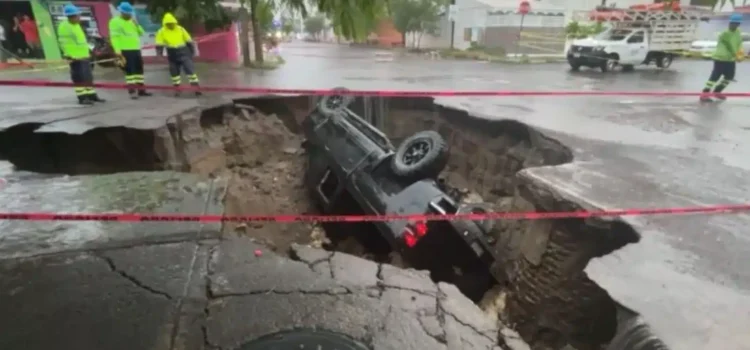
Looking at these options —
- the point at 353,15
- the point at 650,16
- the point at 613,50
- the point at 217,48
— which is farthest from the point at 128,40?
the point at 650,16

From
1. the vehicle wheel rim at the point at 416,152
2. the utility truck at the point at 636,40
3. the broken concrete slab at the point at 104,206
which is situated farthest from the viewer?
the utility truck at the point at 636,40

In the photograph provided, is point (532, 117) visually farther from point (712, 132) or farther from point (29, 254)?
point (29, 254)

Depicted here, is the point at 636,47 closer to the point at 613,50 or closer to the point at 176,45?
the point at 613,50

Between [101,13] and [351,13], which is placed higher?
[101,13]

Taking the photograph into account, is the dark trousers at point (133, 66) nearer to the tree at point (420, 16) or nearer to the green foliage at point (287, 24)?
the green foliage at point (287, 24)

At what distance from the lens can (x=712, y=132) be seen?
6.88m

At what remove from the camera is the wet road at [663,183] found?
96.0 inches

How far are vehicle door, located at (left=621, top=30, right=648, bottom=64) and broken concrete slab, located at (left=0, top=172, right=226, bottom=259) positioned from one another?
58.6 ft

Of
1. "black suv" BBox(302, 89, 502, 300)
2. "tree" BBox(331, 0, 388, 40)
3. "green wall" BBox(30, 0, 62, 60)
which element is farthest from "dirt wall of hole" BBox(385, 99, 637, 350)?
"green wall" BBox(30, 0, 62, 60)

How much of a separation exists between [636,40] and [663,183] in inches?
627

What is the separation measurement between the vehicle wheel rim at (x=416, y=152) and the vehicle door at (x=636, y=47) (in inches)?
627

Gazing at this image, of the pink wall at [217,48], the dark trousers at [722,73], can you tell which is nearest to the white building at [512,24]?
the pink wall at [217,48]

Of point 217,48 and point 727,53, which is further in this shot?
Answer: point 217,48

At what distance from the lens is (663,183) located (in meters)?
4.37
